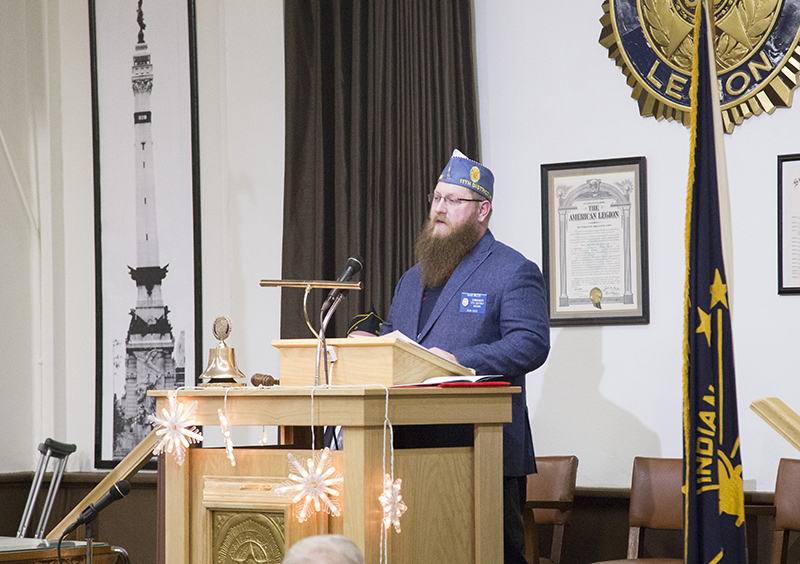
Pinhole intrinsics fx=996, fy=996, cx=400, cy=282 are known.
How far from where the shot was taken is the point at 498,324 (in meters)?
3.37

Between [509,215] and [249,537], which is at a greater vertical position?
[509,215]

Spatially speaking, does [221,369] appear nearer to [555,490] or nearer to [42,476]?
[555,490]

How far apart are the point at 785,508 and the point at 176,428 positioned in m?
2.46

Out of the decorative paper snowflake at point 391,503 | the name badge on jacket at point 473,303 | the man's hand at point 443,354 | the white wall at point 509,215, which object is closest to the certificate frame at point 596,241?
the white wall at point 509,215

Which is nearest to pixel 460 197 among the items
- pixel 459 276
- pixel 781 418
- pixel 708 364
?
pixel 459 276

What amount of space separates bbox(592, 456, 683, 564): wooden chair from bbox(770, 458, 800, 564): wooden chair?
38cm

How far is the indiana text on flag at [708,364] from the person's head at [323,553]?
1.30m

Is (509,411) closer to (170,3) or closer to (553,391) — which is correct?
(553,391)

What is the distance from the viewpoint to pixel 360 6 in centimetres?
510

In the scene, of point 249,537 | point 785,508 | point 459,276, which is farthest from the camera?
point 785,508

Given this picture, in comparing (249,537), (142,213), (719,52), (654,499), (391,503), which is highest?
(719,52)

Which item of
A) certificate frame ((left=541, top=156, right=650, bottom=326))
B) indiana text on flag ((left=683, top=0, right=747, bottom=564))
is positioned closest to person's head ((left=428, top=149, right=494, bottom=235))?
indiana text on flag ((left=683, top=0, right=747, bottom=564))

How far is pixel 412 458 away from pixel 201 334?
3.10m

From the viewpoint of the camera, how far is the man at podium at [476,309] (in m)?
3.08
